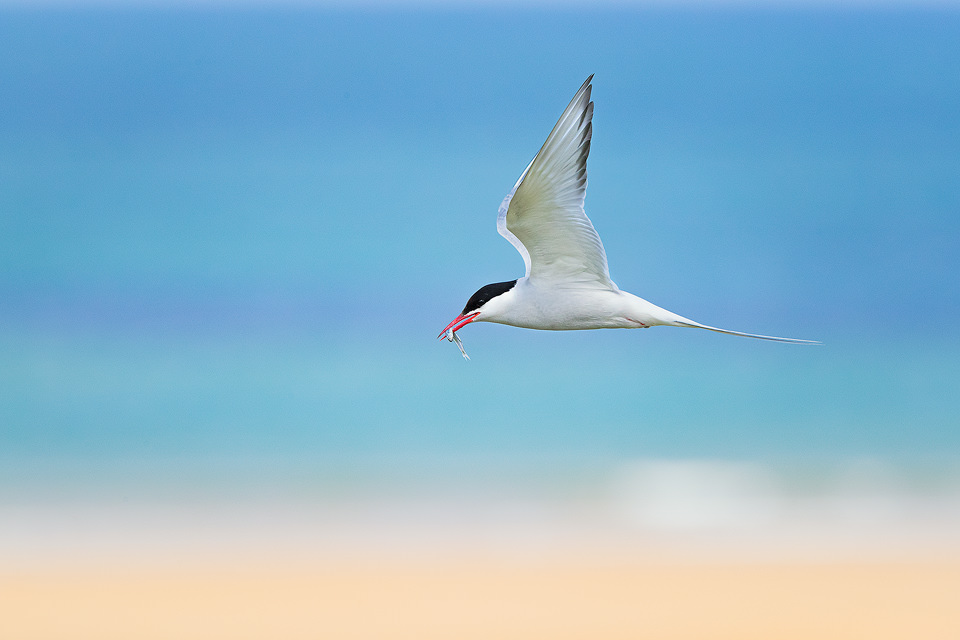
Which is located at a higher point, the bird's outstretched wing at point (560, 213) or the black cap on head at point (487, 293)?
the bird's outstretched wing at point (560, 213)

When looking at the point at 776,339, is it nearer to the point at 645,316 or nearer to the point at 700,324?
the point at 700,324

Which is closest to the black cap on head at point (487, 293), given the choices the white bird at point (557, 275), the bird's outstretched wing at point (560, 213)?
the white bird at point (557, 275)

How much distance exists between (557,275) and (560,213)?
0.38 m

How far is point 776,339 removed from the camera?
13.0 feet

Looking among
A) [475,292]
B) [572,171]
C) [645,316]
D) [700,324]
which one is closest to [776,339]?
[700,324]

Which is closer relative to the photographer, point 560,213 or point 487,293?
point 560,213

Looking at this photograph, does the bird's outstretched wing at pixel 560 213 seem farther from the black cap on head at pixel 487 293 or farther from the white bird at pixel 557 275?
the black cap on head at pixel 487 293

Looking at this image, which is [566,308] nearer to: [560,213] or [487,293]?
[487,293]

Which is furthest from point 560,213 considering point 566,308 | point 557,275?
point 566,308

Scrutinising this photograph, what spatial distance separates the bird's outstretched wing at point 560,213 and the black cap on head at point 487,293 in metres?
0.13

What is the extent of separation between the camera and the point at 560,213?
4.26m

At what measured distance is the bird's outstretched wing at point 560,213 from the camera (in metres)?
4.04

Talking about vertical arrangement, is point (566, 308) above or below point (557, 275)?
below

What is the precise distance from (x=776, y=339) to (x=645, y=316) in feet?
2.20
